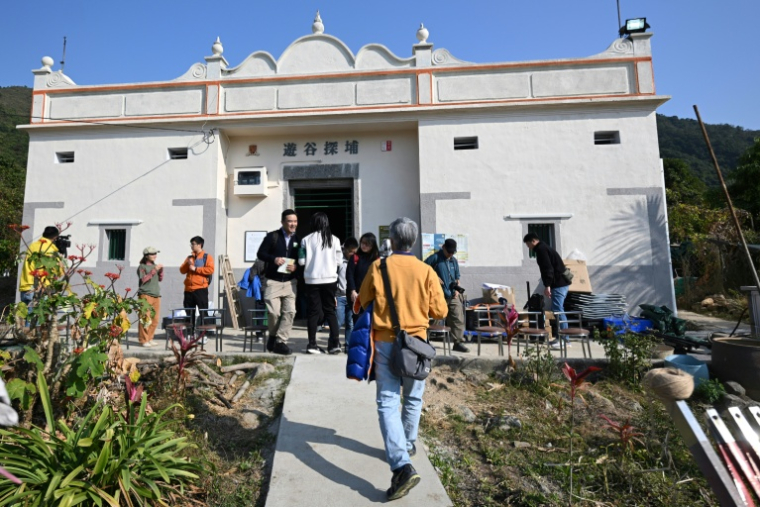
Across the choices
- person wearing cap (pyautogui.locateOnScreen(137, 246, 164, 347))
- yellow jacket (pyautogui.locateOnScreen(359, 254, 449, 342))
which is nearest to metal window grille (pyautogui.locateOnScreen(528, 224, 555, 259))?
yellow jacket (pyautogui.locateOnScreen(359, 254, 449, 342))

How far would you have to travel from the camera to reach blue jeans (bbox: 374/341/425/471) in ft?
8.81

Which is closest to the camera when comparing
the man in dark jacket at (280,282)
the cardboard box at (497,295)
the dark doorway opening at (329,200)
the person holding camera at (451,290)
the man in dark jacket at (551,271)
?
the man in dark jacket at (280,282)

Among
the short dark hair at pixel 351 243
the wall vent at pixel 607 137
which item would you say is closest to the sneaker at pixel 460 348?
the short dark hair at pixel 351 243

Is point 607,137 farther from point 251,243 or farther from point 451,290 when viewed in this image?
point 251,243

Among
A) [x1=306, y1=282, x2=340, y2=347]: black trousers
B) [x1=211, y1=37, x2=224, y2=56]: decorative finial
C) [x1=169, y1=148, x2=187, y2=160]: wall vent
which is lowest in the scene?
[x1=306, y1=282, x2=340, y2=347]: black trousers

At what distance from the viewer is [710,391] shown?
14.6ft

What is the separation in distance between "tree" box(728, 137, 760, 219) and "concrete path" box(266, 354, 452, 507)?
21.4m

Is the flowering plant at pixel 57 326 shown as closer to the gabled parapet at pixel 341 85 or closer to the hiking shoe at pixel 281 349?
the hiking shoe at pixel 281 349

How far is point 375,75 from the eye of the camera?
29.8 ft

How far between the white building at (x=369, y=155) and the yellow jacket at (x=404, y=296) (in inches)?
224

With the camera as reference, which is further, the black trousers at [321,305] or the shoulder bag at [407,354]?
the black trousers at [321,305]

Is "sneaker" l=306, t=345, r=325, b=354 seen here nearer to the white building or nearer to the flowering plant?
the flowering plant

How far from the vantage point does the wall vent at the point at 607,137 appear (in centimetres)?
865

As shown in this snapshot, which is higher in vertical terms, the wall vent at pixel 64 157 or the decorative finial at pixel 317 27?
the decorative finial at pixel 317 27
